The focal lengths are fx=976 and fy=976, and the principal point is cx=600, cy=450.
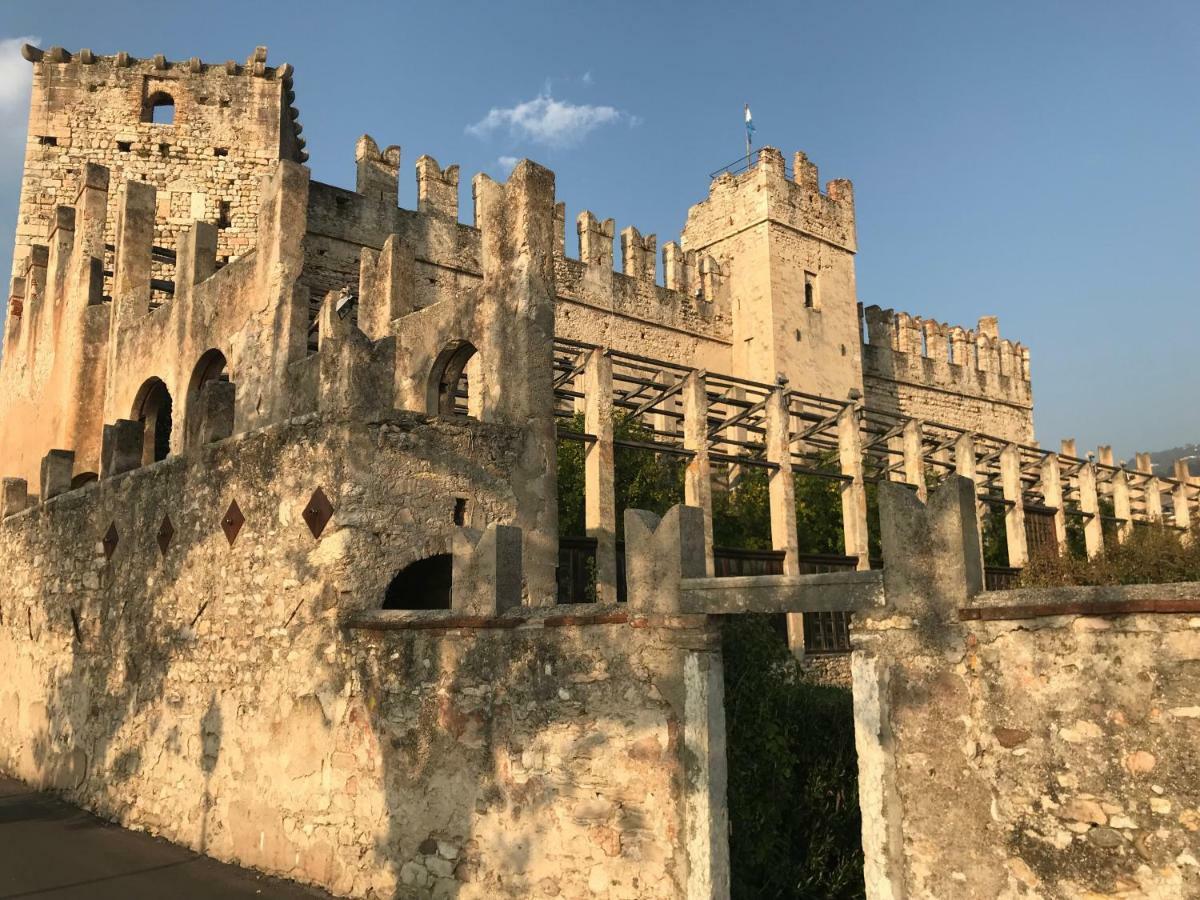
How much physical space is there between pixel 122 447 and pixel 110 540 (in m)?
1.45

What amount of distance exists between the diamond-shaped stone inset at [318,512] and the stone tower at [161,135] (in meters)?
14.8

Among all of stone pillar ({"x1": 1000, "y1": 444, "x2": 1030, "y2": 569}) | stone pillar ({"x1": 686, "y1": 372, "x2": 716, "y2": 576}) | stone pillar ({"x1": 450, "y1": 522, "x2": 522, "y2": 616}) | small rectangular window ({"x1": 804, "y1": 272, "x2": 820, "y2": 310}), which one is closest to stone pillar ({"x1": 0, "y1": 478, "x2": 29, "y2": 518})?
stone pillar ({"x1": 450, "y1": 522, "x2": 522, "y2": 616})

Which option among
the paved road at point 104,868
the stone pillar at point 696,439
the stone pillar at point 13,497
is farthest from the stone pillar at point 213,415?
the stone pillar at point 696,439

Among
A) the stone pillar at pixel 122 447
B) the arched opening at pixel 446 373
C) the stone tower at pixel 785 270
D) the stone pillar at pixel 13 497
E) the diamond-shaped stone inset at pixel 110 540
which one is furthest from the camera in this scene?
the stone tower at pixel 785 270

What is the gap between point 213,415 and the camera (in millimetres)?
8836

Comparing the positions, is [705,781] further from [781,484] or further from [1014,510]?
[1014,510]

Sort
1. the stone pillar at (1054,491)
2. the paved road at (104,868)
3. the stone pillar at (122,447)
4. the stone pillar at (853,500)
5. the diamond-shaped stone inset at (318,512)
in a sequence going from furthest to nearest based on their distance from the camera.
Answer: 1. the stone pillar at (1054,491)
2. the stone pillar at (853,500)
3. the stone pillar at (122,447)
4. the diamond-shaped stone inset at (318,512)
5. the paved road at (104,868)

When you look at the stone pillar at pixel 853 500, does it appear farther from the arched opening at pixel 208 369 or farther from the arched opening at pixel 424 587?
the arched opening at pixel 424 587

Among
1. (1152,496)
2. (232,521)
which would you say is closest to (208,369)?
(232,521)

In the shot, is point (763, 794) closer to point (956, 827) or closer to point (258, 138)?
point (956, 827)

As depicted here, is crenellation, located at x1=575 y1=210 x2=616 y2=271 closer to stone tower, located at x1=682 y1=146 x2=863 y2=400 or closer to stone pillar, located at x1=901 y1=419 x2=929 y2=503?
stone tower, located at x1=682 y1=146 x2=863 y2=400

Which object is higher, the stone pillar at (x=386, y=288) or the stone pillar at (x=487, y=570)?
the stone pillar at (x=386, y=288)

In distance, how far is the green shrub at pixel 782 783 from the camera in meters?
7.45

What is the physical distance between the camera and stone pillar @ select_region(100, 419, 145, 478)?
36.9 ft
